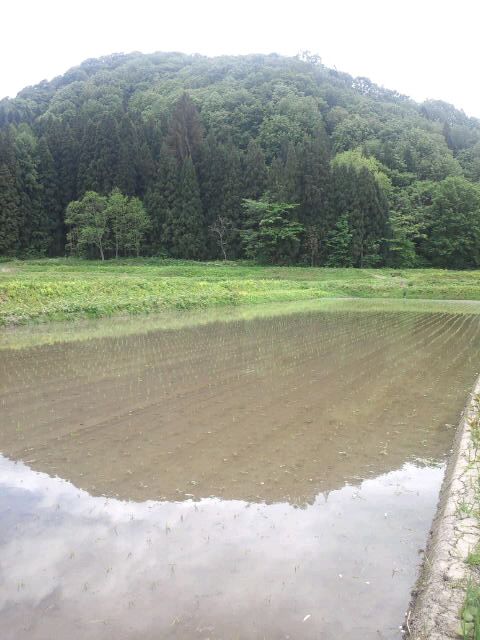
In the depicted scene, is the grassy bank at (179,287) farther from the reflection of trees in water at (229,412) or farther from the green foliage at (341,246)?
the reflection of trees in water at (229,412)

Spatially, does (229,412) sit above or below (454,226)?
below

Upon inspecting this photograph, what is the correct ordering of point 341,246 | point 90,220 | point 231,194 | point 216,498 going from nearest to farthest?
point 216,498, point 90,220, point 341,246, point 231,194

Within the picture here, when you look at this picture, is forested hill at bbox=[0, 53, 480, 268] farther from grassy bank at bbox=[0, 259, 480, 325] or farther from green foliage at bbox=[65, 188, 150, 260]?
grassy bank at bbox=[0, 259, 480, 325]

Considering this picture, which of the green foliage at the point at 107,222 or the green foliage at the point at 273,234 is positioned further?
the green foliage at the point at 273,234

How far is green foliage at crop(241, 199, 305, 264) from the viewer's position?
1583 inches

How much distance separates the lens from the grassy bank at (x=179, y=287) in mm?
16484

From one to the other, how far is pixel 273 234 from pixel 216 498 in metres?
37.1

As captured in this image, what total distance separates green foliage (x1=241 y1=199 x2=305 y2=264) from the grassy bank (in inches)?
Result: 100

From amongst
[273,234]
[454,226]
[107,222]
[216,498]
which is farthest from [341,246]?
[216,498]

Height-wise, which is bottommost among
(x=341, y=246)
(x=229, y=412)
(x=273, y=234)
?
(x=229, y=412)

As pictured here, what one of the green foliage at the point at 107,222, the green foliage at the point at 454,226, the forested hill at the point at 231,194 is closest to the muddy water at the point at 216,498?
the green foliage at the point at 107,222

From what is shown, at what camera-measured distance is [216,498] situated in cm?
388

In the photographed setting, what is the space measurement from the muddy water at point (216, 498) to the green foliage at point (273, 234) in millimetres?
32400

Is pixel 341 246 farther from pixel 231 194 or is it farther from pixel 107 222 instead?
pixel 107 222
